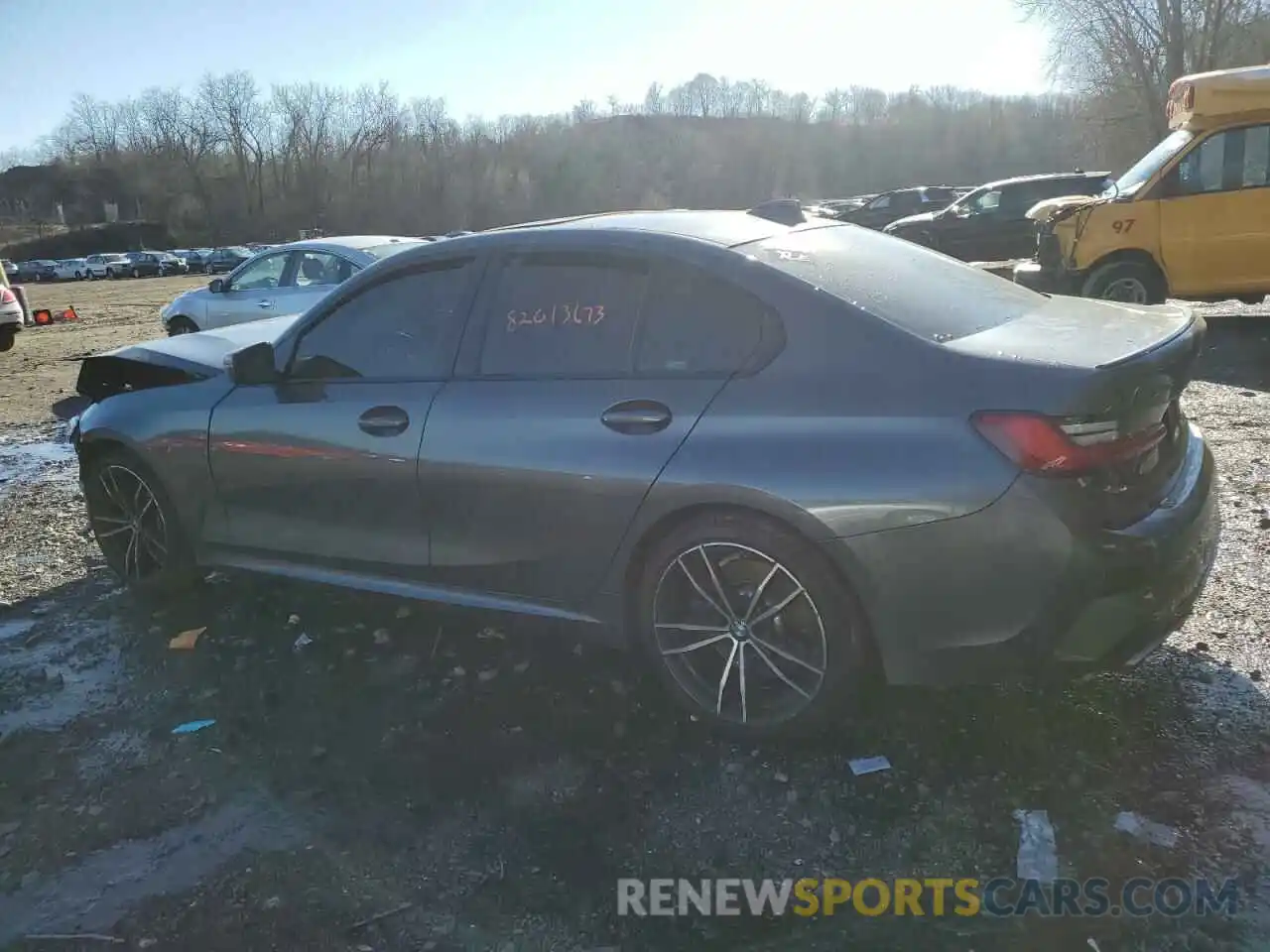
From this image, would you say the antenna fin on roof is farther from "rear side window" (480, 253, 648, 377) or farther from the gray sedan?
"rear side window" (480, 253, 648, 377)

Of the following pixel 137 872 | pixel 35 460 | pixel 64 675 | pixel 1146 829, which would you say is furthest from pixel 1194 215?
pixel 35 460

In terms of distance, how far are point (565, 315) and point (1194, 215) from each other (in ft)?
28.8

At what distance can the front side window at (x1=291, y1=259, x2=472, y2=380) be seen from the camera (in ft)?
12.5

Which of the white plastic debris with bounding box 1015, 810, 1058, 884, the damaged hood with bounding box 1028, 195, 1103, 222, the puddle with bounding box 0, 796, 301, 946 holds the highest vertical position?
the damaged hood with bounding box 1028, 195, 1103, 222

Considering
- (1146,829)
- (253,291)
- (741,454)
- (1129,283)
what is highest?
(253,291)

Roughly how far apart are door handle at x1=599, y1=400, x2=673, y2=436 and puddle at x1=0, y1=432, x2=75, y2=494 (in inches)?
215

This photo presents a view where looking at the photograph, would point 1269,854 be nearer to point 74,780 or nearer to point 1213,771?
point 1213,771

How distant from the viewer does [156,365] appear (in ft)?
15.6

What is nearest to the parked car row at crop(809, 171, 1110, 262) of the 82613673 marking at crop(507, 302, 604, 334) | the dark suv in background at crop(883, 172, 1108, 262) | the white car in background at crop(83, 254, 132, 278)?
the dark suv in background at crop(883, 172, 1108, 262)

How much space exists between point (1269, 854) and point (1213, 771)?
0.37 meters

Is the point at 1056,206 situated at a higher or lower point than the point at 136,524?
higher

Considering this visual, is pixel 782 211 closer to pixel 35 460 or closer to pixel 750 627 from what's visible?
pixel 750 627

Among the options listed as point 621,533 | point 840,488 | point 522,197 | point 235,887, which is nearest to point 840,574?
point 840,488

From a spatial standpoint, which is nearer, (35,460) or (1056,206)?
(35,460)
